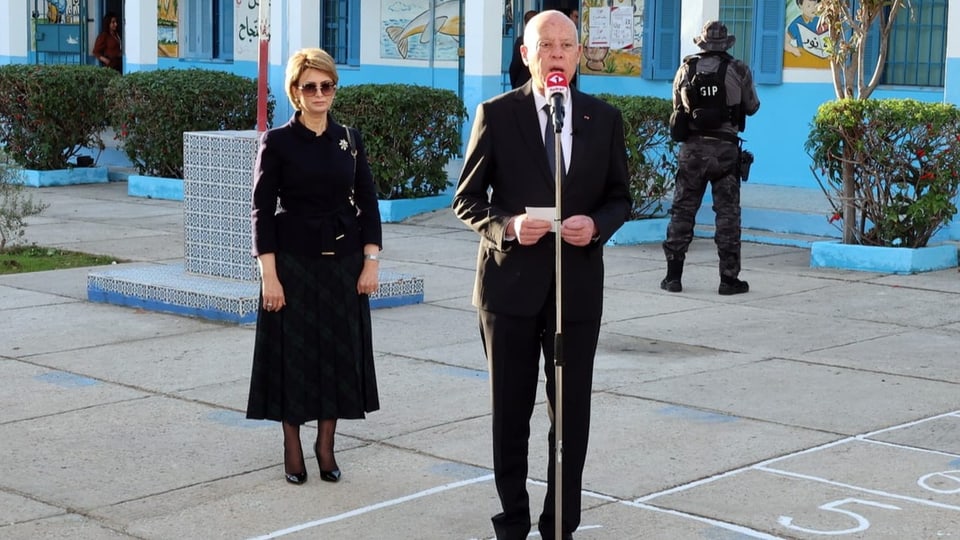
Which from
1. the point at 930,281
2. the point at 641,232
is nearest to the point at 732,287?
the point at 930,281

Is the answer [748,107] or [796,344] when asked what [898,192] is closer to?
[748,107]

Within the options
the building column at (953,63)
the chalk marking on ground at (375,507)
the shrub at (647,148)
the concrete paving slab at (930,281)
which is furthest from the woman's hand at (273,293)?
the building column at (953,63)

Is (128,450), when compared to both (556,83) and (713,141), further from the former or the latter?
(713,141)

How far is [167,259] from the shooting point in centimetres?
1248

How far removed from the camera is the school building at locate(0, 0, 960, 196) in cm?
1505

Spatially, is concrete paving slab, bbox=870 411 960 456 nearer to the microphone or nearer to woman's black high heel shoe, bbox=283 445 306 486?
woman's black high heel shoe, bbox=283 445 306 486

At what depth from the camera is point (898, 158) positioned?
Answer: 11.8m

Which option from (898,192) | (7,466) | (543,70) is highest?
(543,70)

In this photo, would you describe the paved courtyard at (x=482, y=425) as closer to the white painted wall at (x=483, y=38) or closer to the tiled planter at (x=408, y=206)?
the tiled planter at (x=408, y=206)

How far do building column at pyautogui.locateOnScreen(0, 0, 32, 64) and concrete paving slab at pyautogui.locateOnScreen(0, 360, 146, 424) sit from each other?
13.2 m

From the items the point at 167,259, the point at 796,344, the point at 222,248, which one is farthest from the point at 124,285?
the point at 796,344

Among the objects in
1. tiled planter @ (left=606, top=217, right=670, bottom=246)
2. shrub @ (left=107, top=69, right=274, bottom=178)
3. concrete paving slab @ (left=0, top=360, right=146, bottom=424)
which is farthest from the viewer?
shrub @ (left=107, top=69, right=274, bottom=178)

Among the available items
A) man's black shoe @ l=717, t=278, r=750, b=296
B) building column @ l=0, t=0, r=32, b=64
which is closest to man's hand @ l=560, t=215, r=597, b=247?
man's black shoe @ l=717, t=278, r=750, b=296

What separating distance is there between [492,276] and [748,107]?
5.99m
